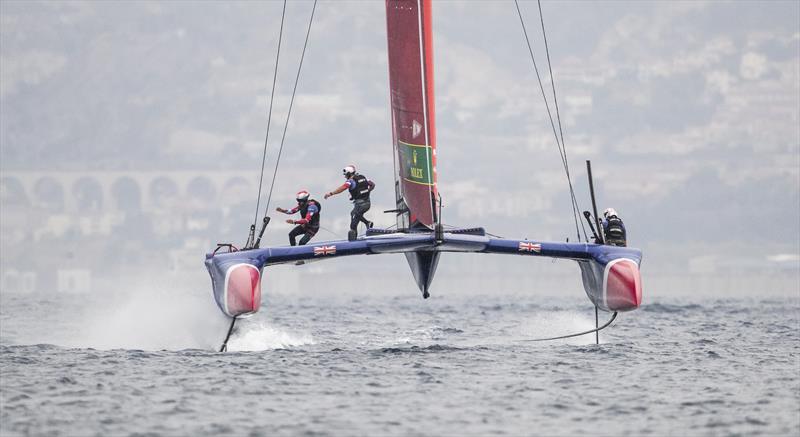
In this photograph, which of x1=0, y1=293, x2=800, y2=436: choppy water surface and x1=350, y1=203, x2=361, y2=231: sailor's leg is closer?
x1=0, y1=293, x2=800, y2=436: choppy water surface

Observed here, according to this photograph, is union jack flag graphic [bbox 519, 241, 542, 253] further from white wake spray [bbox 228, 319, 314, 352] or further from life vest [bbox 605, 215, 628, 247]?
white wake spray [bbox 228, 319, 314, 352]

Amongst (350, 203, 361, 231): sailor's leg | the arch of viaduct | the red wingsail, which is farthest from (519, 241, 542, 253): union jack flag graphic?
the arch of viaduct

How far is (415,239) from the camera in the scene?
1664cm

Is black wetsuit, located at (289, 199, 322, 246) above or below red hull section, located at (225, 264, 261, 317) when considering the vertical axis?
above

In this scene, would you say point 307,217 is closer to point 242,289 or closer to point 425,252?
point 425,252

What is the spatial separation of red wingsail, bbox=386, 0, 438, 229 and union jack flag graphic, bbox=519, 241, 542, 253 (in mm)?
902

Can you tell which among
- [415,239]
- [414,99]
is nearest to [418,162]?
[414,99]

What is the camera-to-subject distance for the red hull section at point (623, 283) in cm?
1711

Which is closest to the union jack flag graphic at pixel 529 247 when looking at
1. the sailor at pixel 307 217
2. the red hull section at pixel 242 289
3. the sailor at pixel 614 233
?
the sailor at pixel 614 233

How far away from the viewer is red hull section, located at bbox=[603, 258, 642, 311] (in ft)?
56.1

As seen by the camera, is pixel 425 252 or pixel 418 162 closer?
pixel 418 162

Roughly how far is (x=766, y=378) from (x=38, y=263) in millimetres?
120889

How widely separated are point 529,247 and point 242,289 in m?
2.88

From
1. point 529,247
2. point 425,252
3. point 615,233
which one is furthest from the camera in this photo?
point 615,233
